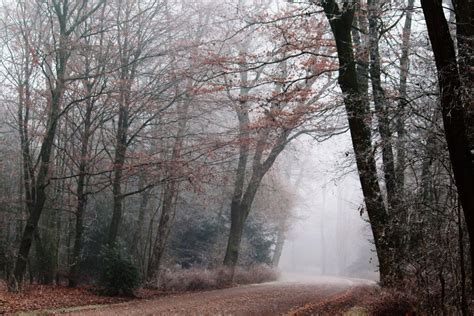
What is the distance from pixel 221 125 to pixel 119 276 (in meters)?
8.49

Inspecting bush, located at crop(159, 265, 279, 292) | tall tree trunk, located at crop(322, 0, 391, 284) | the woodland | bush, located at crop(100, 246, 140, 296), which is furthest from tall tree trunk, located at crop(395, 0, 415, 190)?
bush, located at crop(159, 265, 279, 292)

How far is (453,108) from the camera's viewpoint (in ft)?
17.5

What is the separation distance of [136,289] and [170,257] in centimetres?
832

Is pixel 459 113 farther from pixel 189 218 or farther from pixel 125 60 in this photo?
pixel 189 218

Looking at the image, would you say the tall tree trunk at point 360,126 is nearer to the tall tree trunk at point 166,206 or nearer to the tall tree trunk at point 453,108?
the tall tree trunk at point 453,108

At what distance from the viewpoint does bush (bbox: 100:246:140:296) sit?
618 inches

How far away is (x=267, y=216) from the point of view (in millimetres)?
31453

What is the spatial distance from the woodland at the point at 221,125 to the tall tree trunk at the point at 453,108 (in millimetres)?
21

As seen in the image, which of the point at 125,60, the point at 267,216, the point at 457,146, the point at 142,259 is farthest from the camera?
the point at 267,216

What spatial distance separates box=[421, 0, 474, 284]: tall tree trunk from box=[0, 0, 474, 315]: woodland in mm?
21

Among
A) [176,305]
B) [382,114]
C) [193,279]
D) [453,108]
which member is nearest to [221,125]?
[193,279]

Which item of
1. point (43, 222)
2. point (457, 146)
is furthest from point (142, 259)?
point (457, 146)

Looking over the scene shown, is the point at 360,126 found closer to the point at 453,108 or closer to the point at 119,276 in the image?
the point at 453,108

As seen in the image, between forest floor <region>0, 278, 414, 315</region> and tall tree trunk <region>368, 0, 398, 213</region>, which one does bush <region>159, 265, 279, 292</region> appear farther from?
tall tree trunk <region>368, 0, 398, 213</region>
